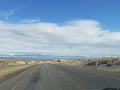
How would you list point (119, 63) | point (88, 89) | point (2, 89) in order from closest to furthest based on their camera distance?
point (88, 89), point (2, 89), point (119, 63)

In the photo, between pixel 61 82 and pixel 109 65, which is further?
pixel 109 65

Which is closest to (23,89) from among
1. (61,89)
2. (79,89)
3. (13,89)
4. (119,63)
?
(13,89)

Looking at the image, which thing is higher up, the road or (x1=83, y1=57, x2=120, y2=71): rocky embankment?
(x1=83, y1=57, x2=120, y2=71): rocky embankment

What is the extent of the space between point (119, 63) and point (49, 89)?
4866cm

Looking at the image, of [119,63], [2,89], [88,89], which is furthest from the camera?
[119,63]

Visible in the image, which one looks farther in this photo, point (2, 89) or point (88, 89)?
point (2, 89)

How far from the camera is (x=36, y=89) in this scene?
62.1ft

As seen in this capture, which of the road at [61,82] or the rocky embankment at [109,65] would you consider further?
the rocky embankment at [109,65]

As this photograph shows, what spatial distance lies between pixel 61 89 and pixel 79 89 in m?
1.19

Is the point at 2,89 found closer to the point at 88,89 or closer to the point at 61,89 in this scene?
the point at 61,89

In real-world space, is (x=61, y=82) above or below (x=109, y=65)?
below

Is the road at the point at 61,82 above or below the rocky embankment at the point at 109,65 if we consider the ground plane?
below

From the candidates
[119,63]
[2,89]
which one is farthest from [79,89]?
[119,63]

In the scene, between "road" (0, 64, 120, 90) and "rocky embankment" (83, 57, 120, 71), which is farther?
"rocky embankment" (83, 57, 120, 71)
